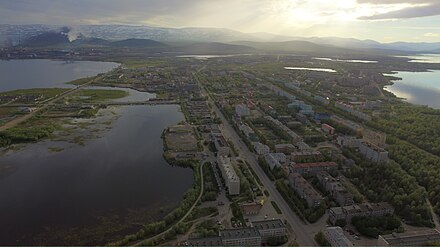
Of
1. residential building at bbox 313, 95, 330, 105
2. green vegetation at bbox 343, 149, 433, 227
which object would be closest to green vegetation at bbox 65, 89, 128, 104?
residential building at bbox 313, 95, 330, 105

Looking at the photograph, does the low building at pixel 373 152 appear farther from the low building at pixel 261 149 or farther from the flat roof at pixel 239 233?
the flat roof at pixel 239 233

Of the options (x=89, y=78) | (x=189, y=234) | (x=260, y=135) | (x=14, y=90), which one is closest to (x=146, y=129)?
(x=260, y=135)

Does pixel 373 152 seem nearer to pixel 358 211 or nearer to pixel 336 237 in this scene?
pixel 358 211

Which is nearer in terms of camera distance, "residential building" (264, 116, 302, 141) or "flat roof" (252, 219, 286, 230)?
"flat roof" (252, 219, 286, 230)

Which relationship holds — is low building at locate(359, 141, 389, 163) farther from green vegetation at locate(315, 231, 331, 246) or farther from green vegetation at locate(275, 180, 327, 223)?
green vegetation at locate(315, 231, 331, 246)

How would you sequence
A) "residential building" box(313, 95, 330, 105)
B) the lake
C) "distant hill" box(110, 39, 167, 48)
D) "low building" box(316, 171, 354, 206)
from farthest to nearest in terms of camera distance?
"distant hill" box(110, 39, 167, 48)
"residential building" box(313, 95, 330, 105)
"low building" box(316, 171, 354, 206)
the lake

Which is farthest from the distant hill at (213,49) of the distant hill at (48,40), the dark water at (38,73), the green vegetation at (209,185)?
the green vegetation at (209,185)

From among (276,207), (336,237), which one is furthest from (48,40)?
(336,237)
